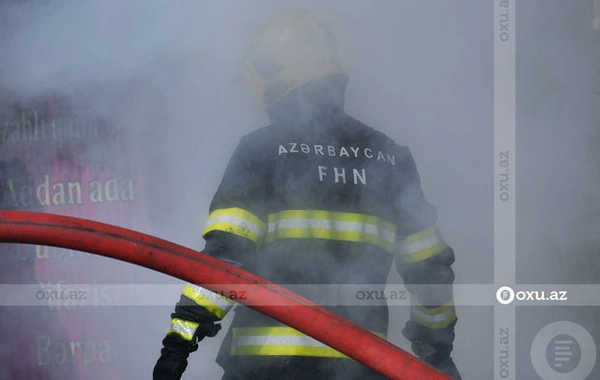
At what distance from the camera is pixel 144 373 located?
2551mm

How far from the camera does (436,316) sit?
2.30 metres

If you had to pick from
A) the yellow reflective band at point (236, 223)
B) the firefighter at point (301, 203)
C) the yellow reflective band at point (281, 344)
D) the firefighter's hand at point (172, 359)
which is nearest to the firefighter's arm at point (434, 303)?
the firefighter at point (301, 203)

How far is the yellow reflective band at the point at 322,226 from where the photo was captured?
6.91ft

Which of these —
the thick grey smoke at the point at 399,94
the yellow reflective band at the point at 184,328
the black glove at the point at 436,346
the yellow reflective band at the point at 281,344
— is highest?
the thick grey smoke at the point at 399,94

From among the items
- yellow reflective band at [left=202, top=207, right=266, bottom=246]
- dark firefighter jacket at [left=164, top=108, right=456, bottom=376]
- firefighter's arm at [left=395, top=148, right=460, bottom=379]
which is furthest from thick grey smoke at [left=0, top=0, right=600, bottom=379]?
yellow reflective band at [left=202, top=207, right=266, bottom=246]

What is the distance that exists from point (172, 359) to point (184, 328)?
0.08 meters

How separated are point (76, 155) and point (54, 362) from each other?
0.67 metres

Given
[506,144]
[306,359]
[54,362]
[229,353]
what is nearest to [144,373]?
[54,362]

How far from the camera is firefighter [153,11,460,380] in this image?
2080mm

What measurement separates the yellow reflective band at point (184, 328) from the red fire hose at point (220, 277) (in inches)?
17.2

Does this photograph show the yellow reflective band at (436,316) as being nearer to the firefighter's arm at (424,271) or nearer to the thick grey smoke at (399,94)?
the firefighter's arm at (424,271)

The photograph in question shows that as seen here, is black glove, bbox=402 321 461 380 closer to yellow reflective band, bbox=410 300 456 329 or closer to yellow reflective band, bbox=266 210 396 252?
yellow reflective band, bbox=410 300 456 329

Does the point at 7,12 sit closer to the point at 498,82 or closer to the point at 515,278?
the point at 498,82

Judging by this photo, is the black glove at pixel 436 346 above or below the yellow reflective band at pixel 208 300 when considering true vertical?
below
